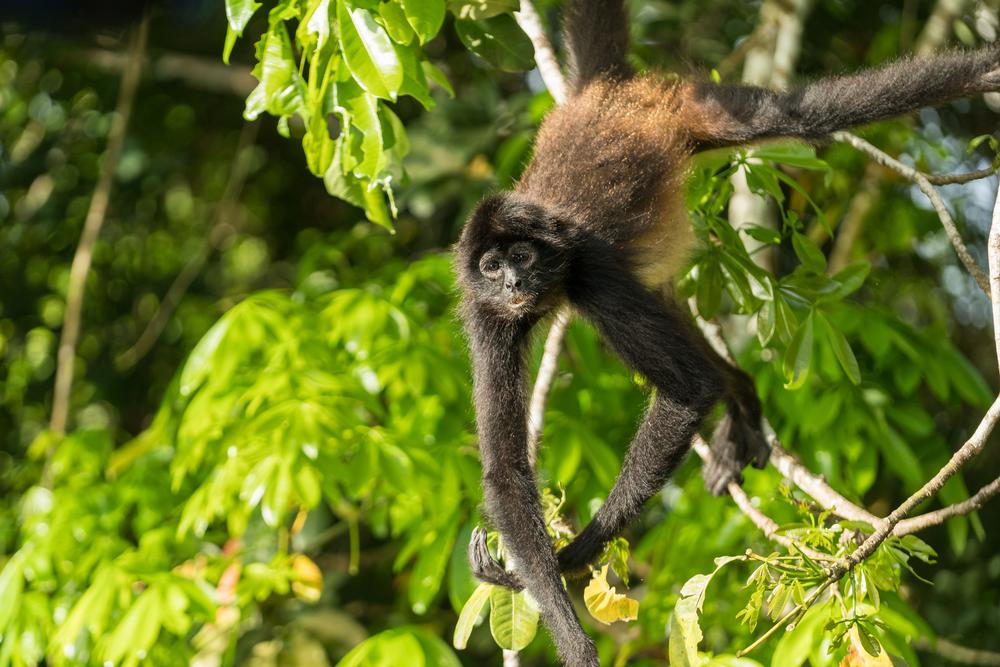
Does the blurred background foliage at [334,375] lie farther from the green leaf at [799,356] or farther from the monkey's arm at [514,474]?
the monkey's arm at [514,474]

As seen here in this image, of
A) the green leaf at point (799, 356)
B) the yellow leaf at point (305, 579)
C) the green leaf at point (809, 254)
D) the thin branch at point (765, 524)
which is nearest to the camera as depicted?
the thin branch at point (765, 524)

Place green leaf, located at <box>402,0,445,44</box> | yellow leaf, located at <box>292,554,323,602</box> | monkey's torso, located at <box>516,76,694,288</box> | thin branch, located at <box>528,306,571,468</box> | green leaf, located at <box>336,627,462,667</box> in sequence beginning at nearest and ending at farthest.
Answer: green leaf, located at <box>402,0,445,44</box>, green leaf, located at <box>336,627,462,667</box>, thin branch, located at <box>528,306,571,468</box>, monkey's torso, located at <box>516,76,694,288</box>, yellow leaf, located at <box>292,554,323,602</box>

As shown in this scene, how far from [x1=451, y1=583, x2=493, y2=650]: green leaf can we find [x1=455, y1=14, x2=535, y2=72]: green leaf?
75.0 inches

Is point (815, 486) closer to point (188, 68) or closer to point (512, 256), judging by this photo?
point (512, 256)

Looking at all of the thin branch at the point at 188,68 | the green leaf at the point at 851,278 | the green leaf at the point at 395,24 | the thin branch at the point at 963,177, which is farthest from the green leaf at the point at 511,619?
the thin branch at the point at 188,68

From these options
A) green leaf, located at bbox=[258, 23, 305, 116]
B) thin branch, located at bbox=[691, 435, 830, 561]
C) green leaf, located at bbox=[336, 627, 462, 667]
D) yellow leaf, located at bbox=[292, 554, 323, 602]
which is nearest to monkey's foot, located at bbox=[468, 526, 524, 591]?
green leaf, located at bbox=[336, 627, 462, 667]

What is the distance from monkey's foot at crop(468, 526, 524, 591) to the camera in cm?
376

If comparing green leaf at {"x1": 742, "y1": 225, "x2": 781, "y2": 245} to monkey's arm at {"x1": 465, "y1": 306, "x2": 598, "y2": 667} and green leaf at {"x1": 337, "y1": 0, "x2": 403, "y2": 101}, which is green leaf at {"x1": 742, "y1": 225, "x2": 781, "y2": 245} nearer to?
monkey's arm at {"x1": 465, "y1": 306, "x2": 598, "y2": 667}

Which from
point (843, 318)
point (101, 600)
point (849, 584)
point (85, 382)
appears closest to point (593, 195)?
point (843, 318)

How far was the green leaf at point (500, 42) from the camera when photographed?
3.96 meters

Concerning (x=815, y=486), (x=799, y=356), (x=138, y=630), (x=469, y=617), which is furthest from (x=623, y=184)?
(x=138, y=630)

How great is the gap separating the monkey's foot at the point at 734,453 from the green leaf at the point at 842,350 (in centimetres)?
139

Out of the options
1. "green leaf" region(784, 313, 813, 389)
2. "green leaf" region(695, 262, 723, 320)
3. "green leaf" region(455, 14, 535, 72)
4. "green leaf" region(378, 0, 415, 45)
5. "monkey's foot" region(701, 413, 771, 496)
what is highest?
"green leaf" region(378, 0, 415, 45)

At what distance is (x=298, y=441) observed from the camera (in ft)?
14.4
